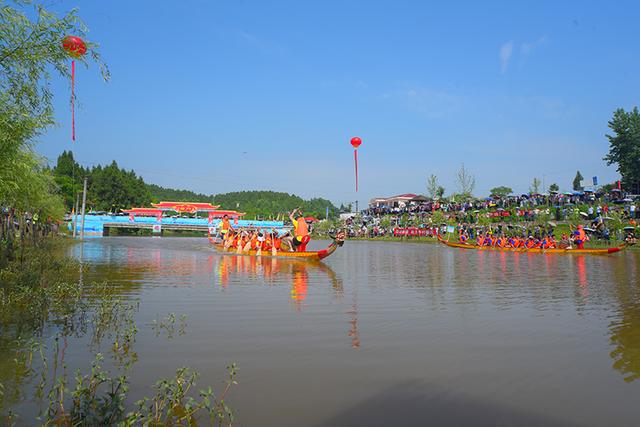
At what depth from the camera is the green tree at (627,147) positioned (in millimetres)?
44125

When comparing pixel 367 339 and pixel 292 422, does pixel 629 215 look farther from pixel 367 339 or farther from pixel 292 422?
pixel 292 422

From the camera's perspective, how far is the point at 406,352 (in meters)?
5.77

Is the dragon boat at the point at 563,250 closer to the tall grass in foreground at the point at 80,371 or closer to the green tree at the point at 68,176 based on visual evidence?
the tall grass in foreground at the point at 80,371

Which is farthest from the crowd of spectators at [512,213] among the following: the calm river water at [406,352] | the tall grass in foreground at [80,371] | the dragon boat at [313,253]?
the tall grass in foreground at [80,371]

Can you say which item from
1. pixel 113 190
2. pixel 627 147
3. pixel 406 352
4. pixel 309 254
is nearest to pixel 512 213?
pixel 627 147

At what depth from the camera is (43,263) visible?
42.1ft

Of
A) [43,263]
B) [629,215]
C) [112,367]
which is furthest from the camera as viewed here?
[629,215]

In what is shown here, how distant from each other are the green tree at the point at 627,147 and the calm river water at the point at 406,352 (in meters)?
40.2

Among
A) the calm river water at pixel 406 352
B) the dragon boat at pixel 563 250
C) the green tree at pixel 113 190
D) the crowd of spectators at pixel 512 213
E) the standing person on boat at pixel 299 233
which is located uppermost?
the green tree at pixel 113 190

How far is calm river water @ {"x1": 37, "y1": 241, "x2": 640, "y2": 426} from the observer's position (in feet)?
13.4

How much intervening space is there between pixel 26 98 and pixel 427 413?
7.26 metres

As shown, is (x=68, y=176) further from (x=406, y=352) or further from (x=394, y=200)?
(x=406, y=352)

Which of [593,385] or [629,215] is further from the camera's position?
[629,215]

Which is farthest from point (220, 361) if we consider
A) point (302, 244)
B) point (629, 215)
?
point (629, 215)
